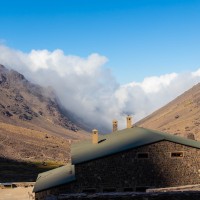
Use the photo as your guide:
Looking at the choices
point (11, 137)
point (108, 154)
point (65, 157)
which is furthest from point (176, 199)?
point (11, 137)

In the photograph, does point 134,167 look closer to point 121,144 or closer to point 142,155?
point 142,155

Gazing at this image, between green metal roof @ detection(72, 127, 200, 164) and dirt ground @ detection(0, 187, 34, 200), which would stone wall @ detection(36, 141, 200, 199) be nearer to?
green metal roof @ detection(72, 127, 200, 164)

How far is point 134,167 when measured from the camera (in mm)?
34125

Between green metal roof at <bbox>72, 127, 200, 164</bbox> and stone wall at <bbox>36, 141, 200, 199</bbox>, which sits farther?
green metal roof at <bbox>72, 127, 200, 164</bbox>

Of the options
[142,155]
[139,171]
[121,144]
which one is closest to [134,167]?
[139,171]

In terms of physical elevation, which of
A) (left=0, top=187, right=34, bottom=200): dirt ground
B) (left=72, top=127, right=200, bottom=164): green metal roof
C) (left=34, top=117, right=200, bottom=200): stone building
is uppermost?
(left=72, top=127, right=200, bottom=164): green metal roof

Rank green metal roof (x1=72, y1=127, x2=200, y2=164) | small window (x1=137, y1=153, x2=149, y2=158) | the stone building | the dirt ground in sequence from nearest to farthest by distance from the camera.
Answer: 1. the stone building
2. green metal roof (x1=72, y1=127, x2=200, y2=164)
3. small window (x1=137, y1=153, x2=149, y2=158)
4. the dirt ground

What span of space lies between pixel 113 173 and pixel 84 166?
2503 mm

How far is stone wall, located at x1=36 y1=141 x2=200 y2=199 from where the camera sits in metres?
33.7

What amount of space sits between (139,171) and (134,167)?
536 mm

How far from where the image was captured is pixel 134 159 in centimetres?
3416

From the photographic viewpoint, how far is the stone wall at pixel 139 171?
33.7 metres

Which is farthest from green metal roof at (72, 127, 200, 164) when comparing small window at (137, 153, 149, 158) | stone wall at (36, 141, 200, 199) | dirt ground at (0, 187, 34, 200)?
dirt ground at (0, 187, 34, 200)

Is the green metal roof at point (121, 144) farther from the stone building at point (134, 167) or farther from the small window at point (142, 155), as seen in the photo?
the small window at point (142, 155)
